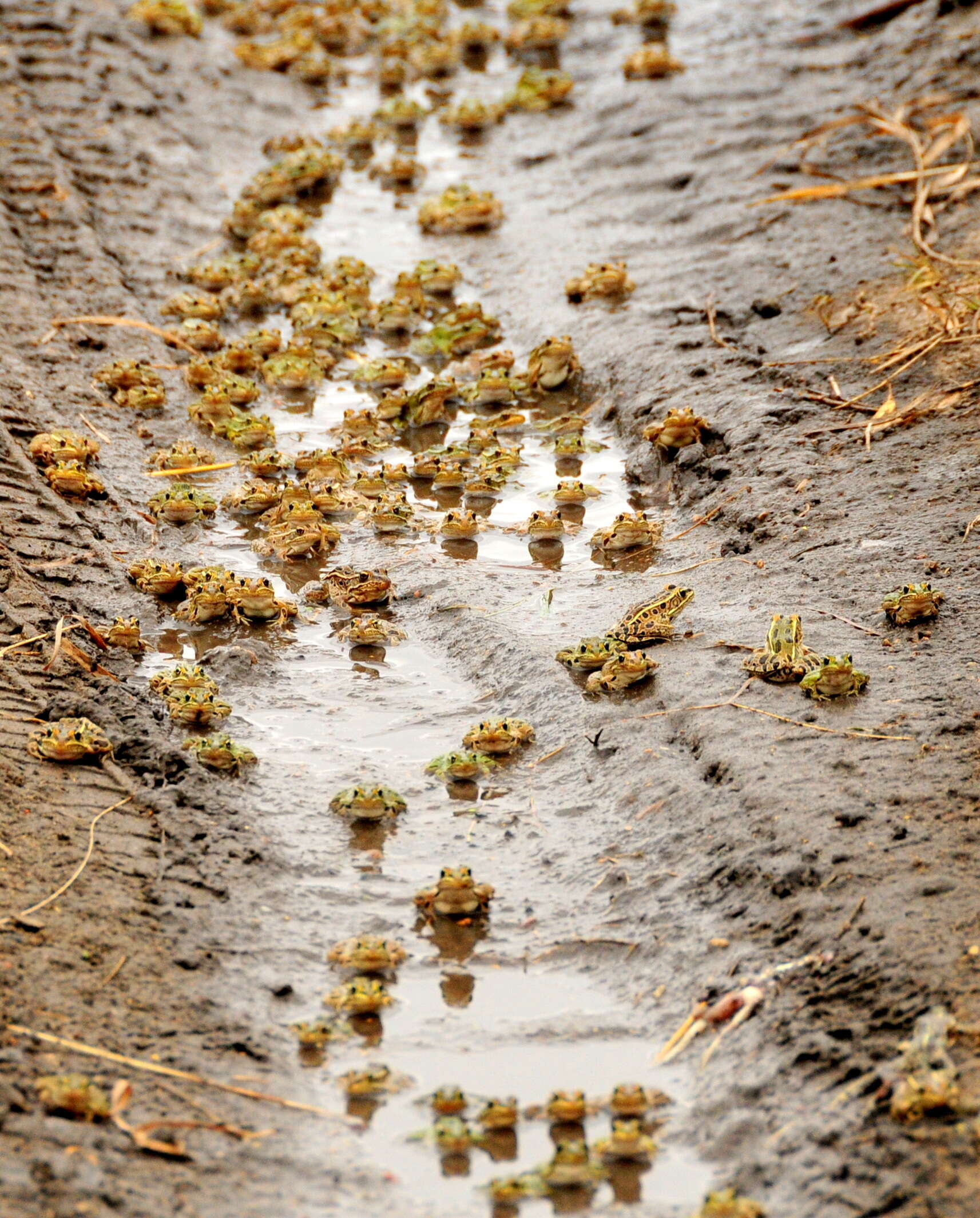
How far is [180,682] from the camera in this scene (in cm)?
433

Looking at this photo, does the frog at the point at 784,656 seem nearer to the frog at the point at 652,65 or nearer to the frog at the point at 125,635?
the frog at the point at 125,635

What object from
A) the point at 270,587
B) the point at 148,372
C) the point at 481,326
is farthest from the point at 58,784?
the point at 481,326

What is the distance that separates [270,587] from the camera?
478cm

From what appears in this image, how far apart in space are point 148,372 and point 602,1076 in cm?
421

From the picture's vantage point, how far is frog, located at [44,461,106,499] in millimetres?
5148

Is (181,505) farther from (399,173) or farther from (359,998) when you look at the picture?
(399,173)

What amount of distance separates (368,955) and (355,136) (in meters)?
7.15

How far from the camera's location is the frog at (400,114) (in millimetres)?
9438

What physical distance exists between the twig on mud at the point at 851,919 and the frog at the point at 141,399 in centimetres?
405

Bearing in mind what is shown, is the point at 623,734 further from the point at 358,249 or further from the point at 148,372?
the point at 358,249

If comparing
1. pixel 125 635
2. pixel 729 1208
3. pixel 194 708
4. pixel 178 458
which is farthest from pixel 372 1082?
Result: pixel 178 458

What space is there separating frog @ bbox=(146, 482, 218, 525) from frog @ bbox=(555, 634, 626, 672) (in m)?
1.75

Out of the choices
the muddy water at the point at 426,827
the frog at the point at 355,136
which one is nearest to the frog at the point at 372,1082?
the muddy water at the point at 426,827

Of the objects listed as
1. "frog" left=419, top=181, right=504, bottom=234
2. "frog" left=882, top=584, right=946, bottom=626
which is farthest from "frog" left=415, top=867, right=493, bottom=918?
"frog" left=419, top=181, right=504, bottom=234
